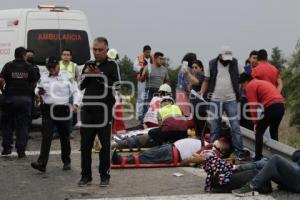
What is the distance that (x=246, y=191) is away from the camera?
7.23 meters

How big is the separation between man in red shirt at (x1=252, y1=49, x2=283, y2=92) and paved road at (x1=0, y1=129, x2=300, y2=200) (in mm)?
1966

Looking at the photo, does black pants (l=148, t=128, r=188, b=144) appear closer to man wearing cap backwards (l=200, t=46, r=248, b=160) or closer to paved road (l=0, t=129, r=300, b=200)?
man wearing cap backwards (l=200, t=46, r=248, b=160)

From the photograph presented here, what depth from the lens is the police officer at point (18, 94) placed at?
1047 cm

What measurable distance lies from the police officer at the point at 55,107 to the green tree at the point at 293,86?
10.6 meters

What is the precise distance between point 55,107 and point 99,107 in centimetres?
152

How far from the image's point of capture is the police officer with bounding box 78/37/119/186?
7.95 metres

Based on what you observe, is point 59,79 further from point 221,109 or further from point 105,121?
point 221,109

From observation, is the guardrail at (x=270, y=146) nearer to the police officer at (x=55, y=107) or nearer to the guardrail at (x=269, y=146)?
the guardrail at (x=269, y=146)

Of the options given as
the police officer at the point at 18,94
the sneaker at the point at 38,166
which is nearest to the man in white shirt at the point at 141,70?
the police officer at the point at 18,94

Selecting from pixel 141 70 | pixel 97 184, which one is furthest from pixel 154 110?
pixel 97 184

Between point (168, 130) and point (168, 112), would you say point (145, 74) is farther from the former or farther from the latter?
point (168, 130)

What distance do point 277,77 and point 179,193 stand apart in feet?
11.7

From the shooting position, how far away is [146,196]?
7336 mm

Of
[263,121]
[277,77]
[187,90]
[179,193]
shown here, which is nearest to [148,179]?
[179,193]
